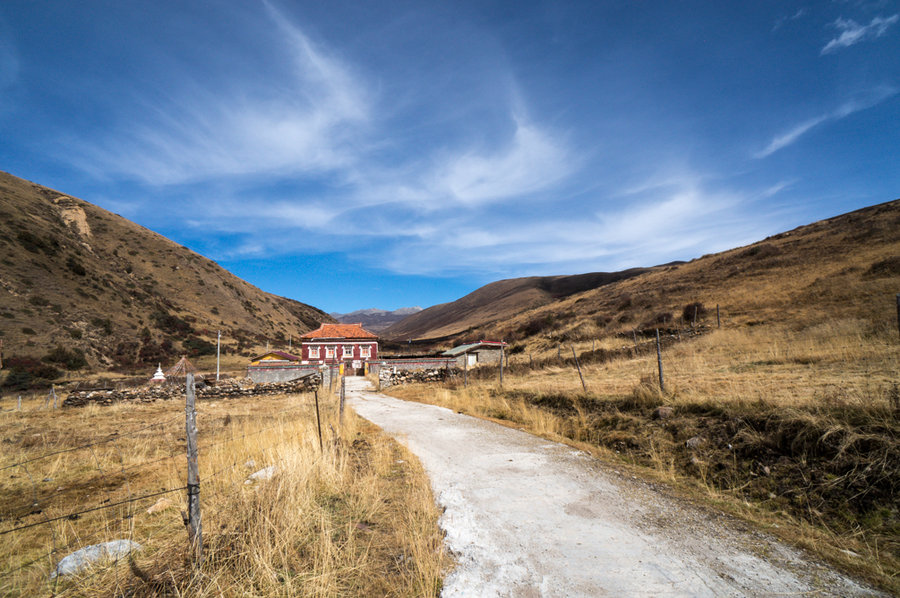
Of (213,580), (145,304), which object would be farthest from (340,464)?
(145,304)

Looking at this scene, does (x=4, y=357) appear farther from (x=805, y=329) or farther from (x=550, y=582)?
(x=805, y=329)

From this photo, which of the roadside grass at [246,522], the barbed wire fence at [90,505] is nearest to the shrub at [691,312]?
the roadside grass at [246,522]

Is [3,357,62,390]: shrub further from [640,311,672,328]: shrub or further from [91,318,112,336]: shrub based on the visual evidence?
[640,311,672,328]: shrub

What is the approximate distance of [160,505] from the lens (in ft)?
19.5

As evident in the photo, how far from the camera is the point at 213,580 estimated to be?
3.47 meters

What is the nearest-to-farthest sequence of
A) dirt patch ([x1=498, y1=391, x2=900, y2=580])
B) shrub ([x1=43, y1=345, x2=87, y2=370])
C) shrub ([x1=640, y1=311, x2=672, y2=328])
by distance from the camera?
dirt patch ([x1=498, y1=391, x2=900, y2=580]) < shrub ([x1=640, y1=311, x2=672, y2=328]) < shrub ([x1=43, y1=345, x2=87, y2=370])

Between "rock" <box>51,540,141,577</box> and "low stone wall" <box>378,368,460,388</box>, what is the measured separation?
1009 inches

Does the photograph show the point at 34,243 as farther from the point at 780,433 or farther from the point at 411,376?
the point at 780,433

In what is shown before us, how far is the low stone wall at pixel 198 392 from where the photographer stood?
21.5 metres

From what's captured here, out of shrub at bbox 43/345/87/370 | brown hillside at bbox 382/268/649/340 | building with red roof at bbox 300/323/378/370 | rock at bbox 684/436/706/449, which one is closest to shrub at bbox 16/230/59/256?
shrub at bbox 43/345/87/370

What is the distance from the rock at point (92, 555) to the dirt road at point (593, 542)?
3.46 meters

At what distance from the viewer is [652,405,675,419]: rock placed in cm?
862

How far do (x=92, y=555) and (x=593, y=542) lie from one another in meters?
5.41

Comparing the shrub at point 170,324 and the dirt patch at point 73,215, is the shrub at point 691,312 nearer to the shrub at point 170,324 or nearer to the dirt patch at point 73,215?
the shrub at point 170,324
